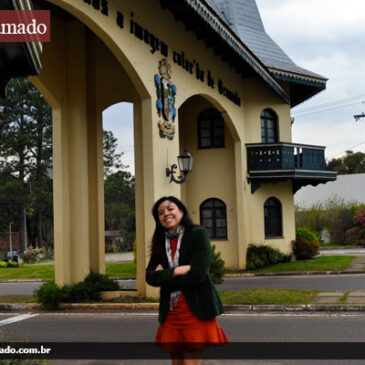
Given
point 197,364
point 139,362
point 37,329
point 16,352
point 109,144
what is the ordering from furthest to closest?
point 109,144 → point 37,329 → point 139,362 → point 16,352 → point 197,364

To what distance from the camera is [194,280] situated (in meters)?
4.27

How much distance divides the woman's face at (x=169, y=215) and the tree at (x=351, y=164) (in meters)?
73.2

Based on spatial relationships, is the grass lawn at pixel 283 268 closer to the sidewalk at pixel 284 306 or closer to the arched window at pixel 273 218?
the arched window at pixel 273 218

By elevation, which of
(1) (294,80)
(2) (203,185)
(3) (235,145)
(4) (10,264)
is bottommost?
(4) (10,264)

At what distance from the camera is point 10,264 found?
31125 millimetres

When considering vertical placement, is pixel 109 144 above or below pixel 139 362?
above

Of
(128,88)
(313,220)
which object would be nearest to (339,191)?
(313,220)

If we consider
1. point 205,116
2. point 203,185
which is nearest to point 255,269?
point 203,185

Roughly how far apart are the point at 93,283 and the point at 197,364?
8688mm

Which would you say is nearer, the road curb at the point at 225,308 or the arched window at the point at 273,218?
the road curb at the point at 225,308

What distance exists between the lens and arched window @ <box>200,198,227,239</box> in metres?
21.0

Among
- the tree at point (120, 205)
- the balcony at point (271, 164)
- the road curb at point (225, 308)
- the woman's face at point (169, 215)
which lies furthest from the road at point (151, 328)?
the tree at point (120, 205)

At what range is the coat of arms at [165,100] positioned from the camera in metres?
13.1

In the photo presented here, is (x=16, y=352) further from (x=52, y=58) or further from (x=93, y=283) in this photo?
(x=52, y=58)
